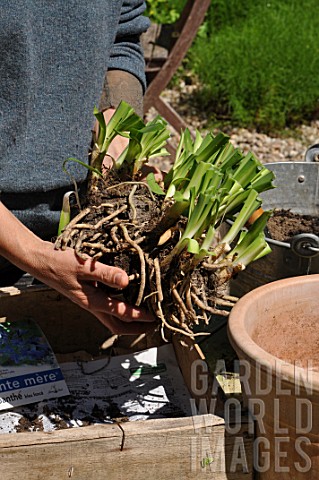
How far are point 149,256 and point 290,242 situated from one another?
356mm

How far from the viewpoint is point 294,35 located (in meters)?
5.45

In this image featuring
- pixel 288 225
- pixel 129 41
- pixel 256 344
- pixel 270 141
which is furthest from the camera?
pixel 270 141

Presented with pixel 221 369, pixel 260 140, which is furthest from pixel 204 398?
pixel 260 140

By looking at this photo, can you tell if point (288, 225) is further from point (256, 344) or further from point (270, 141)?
point (270, 141)

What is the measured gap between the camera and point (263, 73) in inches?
200

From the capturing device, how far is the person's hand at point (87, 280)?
5.44 ft

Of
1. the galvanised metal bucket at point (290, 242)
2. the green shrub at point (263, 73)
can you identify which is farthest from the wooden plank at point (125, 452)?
the green shrub at point (263, 73)

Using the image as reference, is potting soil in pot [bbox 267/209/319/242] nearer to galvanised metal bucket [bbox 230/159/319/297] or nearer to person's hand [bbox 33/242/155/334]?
galvanised metal bucket [bbox 230/159/319/297]

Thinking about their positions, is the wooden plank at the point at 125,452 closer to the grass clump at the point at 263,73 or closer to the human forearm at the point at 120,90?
the human forearm at the point at 120,90

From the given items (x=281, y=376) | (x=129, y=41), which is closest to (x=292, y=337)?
(x=281, y=376)

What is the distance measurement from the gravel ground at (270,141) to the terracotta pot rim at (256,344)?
318 centimetres

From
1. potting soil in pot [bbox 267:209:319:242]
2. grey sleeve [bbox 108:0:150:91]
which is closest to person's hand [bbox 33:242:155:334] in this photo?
potting soil in pot [bbox 267:209:319:242]

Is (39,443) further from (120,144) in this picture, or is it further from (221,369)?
(120,144)

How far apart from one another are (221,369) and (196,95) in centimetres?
394
